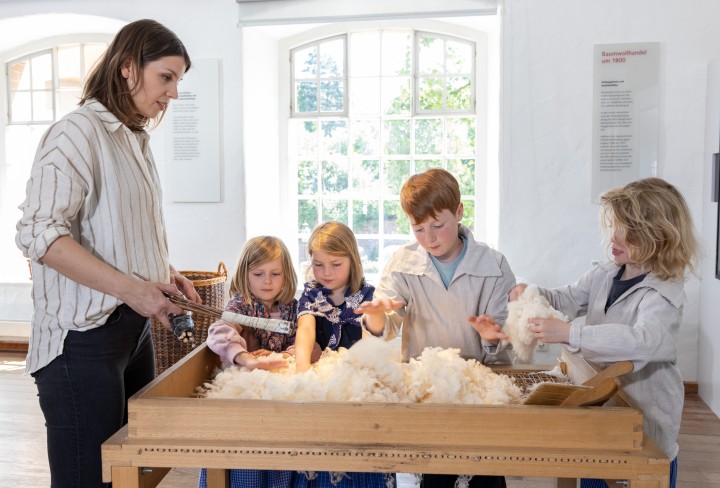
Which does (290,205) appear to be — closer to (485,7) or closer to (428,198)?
(485,7)

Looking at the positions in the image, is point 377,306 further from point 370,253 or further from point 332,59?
point 332,59

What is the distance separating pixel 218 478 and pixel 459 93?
3695 millimetres

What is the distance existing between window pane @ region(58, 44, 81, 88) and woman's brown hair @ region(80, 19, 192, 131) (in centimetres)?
408

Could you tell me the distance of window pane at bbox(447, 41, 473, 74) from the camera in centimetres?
486

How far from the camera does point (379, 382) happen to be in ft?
5.38

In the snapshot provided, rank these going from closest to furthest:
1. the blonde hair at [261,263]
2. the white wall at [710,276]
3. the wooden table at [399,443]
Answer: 1. the wooden table at [399,443]
2. the blonde hair at [261,263]
3. the white wall at [710,276]

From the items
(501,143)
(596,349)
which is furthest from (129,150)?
(501,143)

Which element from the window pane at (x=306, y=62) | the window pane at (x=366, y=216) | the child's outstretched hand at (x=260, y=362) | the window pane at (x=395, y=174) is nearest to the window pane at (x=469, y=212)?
the window pane at (x=395, y=174)

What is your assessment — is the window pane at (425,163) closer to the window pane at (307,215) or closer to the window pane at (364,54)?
the window pane at (364,54)

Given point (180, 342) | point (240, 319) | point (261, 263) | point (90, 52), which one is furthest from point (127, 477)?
point (90, 52)

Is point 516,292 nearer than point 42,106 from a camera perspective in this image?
Yes

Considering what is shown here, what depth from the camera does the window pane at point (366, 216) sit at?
5.09 meters

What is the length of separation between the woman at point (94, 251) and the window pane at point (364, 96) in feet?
10.8

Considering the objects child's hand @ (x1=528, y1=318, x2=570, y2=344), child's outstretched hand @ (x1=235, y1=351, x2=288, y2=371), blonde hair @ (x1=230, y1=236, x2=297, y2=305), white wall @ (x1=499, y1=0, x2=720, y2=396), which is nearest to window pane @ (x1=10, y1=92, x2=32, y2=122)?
white wall @ (x1=499, y1=0, x2=720, y2=396)
